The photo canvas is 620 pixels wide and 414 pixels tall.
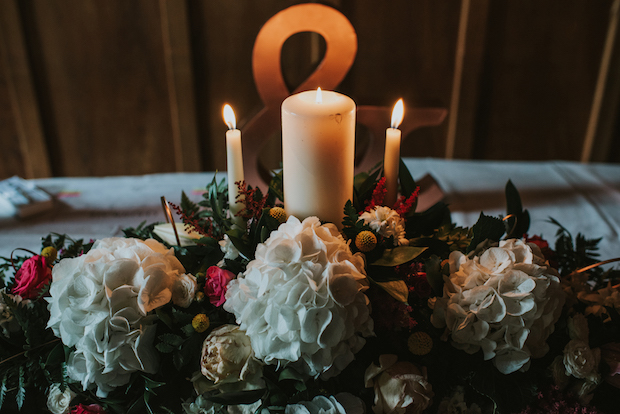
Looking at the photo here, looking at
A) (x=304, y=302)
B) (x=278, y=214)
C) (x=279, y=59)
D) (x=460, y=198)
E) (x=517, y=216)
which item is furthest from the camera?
(x=460, y=198)

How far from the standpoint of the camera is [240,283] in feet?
1.53

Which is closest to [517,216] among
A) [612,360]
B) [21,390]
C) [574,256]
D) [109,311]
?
[574,256]

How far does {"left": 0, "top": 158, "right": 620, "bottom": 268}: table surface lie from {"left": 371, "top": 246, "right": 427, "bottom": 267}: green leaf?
55 centimetres

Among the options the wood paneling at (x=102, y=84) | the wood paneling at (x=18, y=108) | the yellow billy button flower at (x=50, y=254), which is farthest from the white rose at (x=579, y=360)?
the wood paneling at (x=18, y=108)

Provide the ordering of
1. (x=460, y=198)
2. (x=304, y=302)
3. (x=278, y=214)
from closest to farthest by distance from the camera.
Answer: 1. (x=304, y=302)
2. (x=278, y=214)
3. (x=460, y=198)

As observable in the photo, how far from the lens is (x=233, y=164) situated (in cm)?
55

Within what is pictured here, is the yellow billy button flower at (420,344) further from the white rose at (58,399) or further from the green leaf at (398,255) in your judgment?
the white rose at (58,399)

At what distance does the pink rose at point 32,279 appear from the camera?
0.56m

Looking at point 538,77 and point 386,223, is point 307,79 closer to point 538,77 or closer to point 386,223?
point 386,223

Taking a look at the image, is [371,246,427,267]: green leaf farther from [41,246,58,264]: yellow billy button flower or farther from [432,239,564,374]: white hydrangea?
[41,246,58,264]: yellow billy button flower

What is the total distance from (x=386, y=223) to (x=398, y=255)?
4cm

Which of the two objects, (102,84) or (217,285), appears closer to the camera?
(217,285)

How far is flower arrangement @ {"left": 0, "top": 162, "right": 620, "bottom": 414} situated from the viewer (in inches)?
17.9

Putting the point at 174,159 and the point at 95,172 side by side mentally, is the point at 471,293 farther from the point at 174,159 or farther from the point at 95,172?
the point at 95,172
